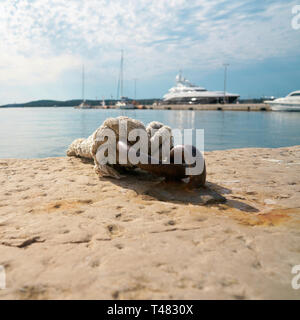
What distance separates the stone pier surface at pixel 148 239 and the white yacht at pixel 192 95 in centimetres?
6206

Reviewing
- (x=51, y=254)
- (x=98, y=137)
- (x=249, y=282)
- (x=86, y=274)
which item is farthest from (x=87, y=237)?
(x=98, y=137)

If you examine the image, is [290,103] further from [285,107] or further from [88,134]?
[88,134]

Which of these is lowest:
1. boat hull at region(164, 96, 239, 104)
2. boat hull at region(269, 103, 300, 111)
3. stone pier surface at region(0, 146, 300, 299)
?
stone pier surface at region(0, 146, 300, 299)

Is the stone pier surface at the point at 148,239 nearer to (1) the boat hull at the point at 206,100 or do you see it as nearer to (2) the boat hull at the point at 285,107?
(2) the boat hull at the point at 285,107

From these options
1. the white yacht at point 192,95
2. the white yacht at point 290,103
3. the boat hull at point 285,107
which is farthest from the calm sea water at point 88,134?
the white yacht at point 192,95

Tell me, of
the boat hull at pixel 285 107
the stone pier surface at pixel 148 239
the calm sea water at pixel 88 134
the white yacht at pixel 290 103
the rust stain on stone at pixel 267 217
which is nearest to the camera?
the stone pier surface at pixel 148 239

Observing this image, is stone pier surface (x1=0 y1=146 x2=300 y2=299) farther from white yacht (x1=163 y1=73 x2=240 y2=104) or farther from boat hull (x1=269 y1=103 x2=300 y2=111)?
white yacht (x1=163 y1=73 x2=240 y2=104)

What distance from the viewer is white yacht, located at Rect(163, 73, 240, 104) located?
62719mm

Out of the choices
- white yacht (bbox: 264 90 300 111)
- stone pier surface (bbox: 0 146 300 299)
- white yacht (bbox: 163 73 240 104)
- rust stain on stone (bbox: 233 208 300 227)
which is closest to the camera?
stone pier surface (bbox: 0 146 300 299)

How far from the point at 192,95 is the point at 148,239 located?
214 ft

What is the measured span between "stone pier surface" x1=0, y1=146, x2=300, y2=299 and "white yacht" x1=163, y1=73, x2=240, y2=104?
62.1 m

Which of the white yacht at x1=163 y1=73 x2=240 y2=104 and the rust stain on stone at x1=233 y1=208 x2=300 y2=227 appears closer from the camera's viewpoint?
the rust stain on stone at x1=233 y1=208 x2=300 y2=227

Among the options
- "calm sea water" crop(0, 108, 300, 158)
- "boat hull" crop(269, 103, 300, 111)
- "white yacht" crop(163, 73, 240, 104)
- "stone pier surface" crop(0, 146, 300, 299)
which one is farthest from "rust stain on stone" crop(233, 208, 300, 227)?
"white yacht" crop(163, 73, 240, 104)

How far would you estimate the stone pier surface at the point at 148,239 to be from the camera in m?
1.40
